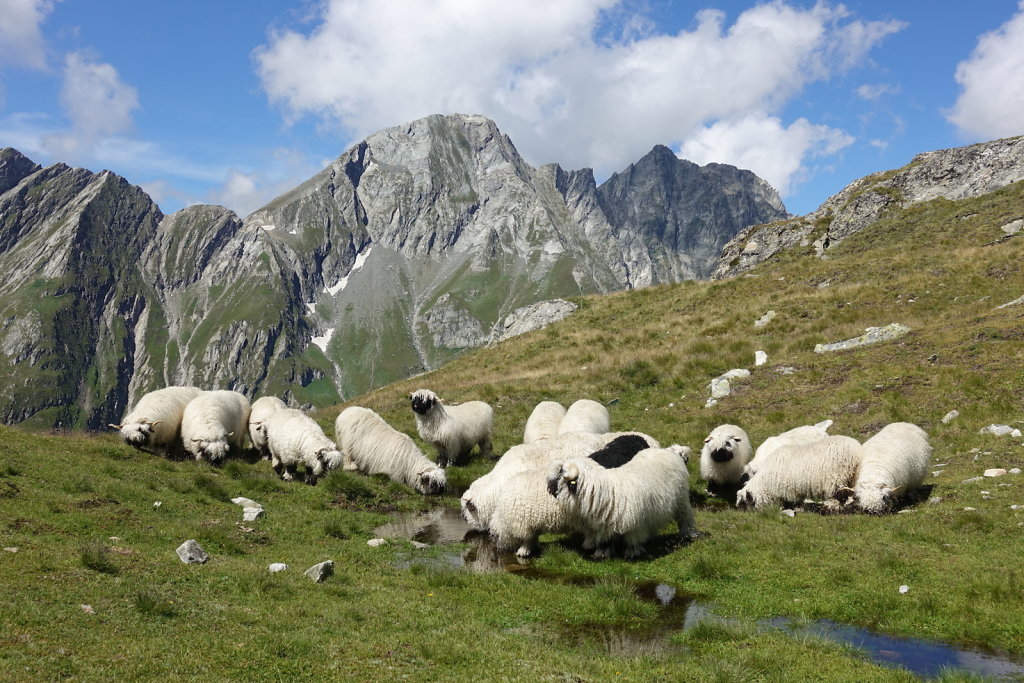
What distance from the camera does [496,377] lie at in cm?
4012

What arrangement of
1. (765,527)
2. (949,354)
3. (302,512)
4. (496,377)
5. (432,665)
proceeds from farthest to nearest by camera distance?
1. (496,377)
2. (949,354)
3. (302,512)
4. (765,527)
5. (432,665)

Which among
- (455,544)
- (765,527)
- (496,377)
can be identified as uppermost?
(496,377)

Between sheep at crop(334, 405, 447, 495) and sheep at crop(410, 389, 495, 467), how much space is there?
139 centimetres

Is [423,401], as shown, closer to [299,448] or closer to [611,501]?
[299,448]

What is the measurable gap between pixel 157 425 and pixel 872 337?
30277 millimetres

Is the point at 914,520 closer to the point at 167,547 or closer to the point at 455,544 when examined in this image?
the point at 455,544

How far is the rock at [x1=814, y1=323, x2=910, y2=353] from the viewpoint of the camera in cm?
2822

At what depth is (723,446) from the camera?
18328mm

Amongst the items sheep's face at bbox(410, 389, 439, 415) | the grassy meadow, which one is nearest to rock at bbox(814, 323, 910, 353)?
Answer: the grassy meadow

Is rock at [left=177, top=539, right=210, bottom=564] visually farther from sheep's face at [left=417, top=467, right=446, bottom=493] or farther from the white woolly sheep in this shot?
the white woolly sheep

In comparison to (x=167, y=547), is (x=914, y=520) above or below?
above

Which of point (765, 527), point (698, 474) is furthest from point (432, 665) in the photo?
point (698, 474)

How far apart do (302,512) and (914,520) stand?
14548 mm

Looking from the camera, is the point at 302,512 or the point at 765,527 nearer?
the point at 765,527
